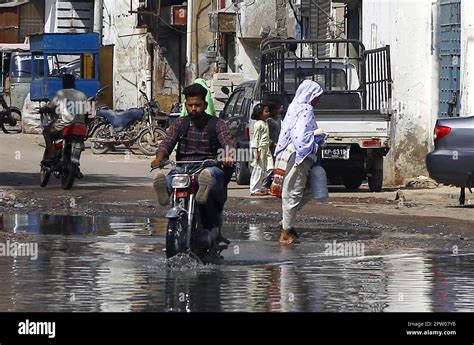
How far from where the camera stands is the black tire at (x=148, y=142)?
1249 inches

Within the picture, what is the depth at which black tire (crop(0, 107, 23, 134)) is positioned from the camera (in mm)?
40312

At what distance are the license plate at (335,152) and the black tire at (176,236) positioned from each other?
953cm

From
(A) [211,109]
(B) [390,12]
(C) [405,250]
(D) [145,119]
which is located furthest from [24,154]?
(C) [405,250]

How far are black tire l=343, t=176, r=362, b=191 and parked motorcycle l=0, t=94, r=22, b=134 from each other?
19584mm

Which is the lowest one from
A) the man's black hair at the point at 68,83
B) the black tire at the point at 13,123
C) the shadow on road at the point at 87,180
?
the shadow on road at the point at 87,180

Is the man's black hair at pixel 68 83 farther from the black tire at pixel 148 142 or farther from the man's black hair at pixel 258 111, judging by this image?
the black tire at pixel 148 142

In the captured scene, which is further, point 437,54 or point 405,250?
point 437,54

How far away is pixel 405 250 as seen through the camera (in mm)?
13766

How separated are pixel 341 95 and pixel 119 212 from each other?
19.4ft

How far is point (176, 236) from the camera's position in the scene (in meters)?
11.7

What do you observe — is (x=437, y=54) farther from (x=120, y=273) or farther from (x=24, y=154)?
(x=120, y=273)

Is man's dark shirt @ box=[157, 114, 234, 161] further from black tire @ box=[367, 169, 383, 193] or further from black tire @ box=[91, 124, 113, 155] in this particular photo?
black tire @ box=[91, 124, 113, 155]

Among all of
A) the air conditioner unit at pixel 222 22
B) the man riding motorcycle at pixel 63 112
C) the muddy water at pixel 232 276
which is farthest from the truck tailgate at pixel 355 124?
the air conditioner unit at pixel 222 22

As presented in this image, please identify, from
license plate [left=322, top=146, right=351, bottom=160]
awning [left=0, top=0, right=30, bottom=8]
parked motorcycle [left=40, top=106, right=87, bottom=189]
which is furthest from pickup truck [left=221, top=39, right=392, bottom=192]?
awning [left=0, top=0, right=30, bottom=8]
